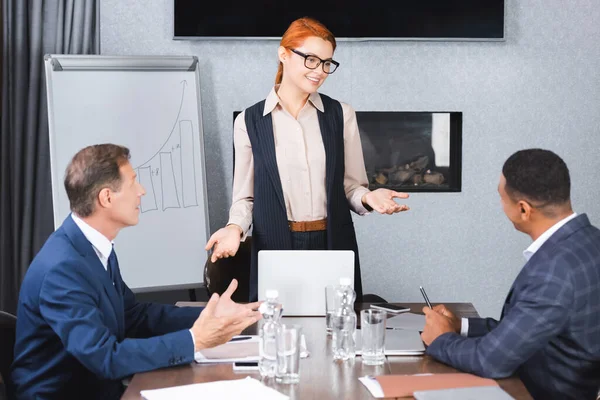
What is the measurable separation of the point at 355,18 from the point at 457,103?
701mm

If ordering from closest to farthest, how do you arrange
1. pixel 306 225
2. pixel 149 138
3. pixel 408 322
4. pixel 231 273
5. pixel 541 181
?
pixel 541 181, pixel 408 322, pixel 306 225, pixel 231 273, pixel 149 138

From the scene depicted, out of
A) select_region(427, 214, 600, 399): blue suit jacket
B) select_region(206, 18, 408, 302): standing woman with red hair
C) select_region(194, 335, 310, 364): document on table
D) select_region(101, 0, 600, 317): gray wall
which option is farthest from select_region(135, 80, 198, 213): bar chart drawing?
select_region(427, 214, 600, 399): blue suit jacket

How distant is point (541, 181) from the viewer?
1.91 m

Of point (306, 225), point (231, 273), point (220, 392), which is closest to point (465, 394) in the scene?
point (220, 392)

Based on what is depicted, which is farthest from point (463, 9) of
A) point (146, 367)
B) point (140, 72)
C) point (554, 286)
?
point (146, 367)

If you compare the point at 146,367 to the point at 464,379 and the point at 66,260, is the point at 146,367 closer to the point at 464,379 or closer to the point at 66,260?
the point at 66,260

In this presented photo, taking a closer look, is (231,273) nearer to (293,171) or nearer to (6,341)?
(293,171)

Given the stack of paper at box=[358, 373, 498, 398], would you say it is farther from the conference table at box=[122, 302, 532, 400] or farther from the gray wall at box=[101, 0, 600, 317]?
the gray wall at box=[101, 0, 600, 317]

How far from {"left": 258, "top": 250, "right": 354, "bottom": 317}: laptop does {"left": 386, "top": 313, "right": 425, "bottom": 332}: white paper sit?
0.16 meters

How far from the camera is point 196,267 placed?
13.1ft

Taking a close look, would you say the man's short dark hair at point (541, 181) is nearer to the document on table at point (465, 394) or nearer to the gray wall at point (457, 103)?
the document on table at point (465, 394)

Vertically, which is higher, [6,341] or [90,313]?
[90,313]

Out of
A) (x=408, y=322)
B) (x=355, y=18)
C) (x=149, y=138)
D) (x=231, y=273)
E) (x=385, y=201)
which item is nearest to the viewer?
(x=408, y=322)

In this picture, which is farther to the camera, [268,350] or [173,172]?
[173,172]
